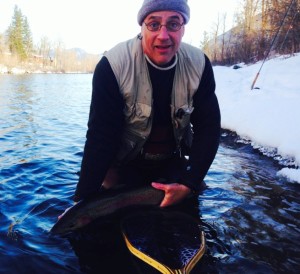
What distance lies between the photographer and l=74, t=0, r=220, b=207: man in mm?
2973

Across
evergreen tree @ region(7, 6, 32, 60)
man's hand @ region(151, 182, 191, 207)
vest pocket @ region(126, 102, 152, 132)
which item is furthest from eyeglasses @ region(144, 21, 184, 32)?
evergreen tree @ region(7, 6, 32, 60)

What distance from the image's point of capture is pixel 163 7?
2832 mm

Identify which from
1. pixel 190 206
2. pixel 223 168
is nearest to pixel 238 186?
pixel 223 168

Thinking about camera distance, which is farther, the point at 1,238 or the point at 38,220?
the point at 38,220

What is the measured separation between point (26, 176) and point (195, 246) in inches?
134

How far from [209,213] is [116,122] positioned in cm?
176

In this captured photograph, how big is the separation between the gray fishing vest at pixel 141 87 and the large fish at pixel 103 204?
48 centimetres

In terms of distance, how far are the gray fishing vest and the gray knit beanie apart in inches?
13.2

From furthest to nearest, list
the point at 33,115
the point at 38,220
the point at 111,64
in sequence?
the point at 33,115, the point at 38,220, the point at 111,64

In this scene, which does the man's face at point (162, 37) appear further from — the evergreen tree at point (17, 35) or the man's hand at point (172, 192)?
the evergreen tree at point (17, 35)

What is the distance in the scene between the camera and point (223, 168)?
239 inches

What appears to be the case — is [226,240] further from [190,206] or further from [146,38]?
[146,38]

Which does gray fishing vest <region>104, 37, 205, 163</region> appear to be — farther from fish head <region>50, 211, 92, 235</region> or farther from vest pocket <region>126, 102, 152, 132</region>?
fish head <region>50, 211, 92, 235</region>

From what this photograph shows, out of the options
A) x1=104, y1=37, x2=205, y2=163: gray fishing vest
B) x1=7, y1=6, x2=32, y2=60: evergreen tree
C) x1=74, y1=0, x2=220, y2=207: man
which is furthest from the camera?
x1=7, y1=6, x2=32, y2=60: evergreen tree
